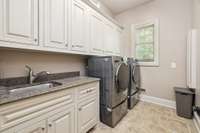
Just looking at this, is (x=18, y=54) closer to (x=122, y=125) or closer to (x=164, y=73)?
(x=122, y=125)

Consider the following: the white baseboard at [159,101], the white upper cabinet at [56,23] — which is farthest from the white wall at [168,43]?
the white upper cabinet at [56,23]

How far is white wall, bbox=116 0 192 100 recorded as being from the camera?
2697 mm

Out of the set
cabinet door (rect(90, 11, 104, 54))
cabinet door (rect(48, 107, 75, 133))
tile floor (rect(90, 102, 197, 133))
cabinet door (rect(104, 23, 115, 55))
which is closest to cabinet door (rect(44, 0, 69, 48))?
cabinet door (rect(90, 11, 104, 54))

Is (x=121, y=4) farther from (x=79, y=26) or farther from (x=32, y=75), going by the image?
(x=32, y=75)

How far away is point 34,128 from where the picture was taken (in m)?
1.05

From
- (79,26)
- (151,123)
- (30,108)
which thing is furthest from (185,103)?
(30,108)

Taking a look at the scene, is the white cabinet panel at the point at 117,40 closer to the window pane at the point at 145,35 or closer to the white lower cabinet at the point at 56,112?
the window pane at the point at 145,35

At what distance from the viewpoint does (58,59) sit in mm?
2004

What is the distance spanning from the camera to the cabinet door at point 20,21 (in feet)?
3.56

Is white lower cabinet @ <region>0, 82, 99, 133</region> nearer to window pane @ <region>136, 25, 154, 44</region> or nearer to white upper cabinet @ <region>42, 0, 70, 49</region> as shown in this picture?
white upper cabinet @ <region>42, 0, 70, 49</region>

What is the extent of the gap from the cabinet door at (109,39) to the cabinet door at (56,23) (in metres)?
1.16

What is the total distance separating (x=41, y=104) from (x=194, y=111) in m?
2.78

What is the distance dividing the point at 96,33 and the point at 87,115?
160 cm

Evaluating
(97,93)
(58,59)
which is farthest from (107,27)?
(97,93)
